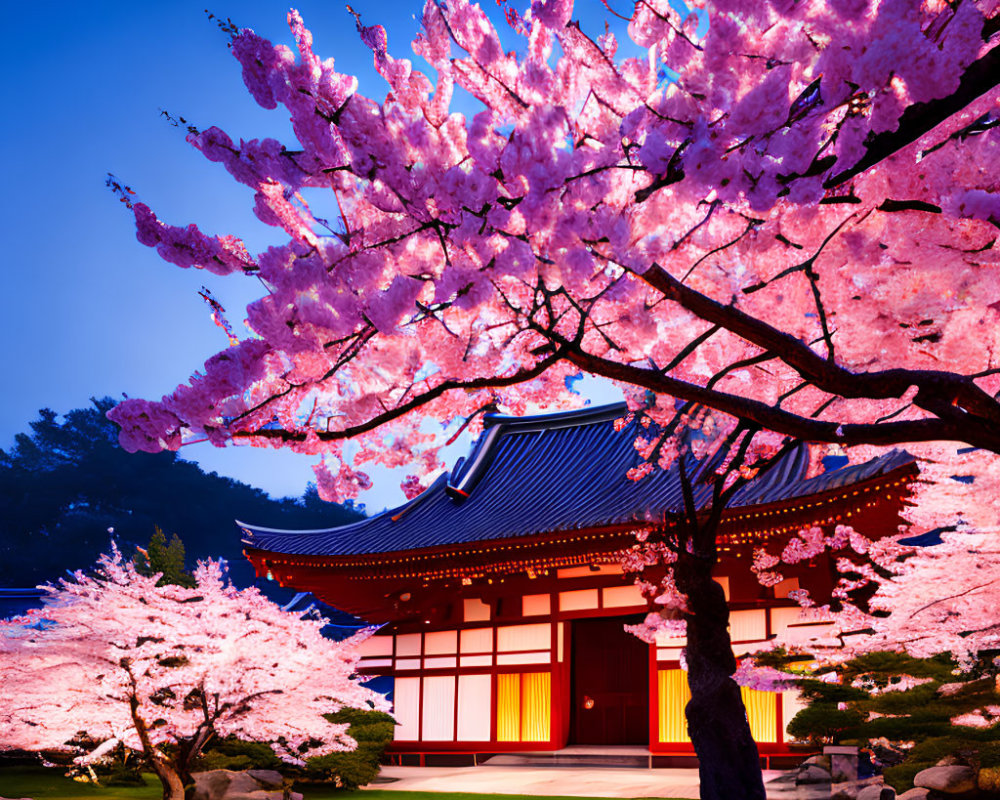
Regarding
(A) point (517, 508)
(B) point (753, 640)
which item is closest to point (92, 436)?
(A) point (517, 508)

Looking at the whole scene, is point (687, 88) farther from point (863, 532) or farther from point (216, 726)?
point (863, 532)

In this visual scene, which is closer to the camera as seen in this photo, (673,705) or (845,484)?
(845,484)

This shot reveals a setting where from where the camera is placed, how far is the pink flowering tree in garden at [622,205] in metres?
3.31

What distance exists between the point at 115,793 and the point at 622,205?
1027 cm

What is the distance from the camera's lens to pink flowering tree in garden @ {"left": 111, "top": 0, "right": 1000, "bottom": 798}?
331 centimetres

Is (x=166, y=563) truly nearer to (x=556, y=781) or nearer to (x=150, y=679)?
(x=556, y=781)

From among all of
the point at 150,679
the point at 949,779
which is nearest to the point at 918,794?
the point at 949,779

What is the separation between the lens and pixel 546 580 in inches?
499

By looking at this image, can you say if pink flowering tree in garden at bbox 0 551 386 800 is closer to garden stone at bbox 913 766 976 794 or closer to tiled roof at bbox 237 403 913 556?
tiled roof at bbox 237 403 913 556

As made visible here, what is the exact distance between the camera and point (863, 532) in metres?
10.1

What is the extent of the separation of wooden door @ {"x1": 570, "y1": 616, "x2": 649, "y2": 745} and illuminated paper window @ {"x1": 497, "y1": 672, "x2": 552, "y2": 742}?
192 centimetres

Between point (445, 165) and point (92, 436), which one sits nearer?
point (445, 165)

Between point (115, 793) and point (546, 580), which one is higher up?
point (546, 580)

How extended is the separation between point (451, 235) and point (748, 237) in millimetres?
1719
